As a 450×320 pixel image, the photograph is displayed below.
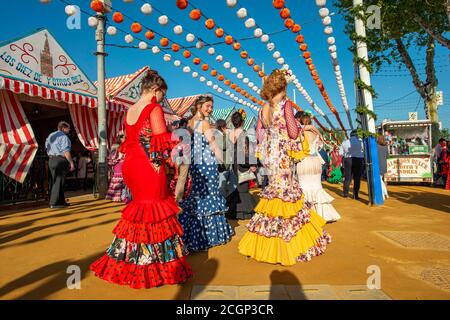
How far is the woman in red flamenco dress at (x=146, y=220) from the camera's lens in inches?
106

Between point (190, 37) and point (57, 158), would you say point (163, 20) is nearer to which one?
point (190, 37)

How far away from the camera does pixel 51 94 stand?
813 cm

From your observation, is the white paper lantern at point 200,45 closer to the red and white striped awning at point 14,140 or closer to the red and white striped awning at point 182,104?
the red and white striped awning at point 14,140

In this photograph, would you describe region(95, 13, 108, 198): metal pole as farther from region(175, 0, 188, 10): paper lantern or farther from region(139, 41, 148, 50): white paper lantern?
region(175, 0, 188, 10): paper lantern

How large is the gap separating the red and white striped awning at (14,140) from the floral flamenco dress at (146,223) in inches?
243

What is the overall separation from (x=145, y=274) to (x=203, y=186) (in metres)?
1.61

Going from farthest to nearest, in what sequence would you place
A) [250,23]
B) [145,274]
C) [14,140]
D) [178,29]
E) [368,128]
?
[178,29], [250,23], [14,140], [368,128], [145,274]

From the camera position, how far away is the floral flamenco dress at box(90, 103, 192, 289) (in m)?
2.70

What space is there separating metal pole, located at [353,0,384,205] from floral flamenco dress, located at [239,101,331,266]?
4121mm

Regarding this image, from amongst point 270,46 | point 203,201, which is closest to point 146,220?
point 203,201

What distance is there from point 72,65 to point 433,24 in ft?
53.0

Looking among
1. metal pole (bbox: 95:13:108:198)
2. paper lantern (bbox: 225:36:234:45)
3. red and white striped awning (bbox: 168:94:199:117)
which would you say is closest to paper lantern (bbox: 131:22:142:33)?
metal pole (bbox: 95:13:108:198)

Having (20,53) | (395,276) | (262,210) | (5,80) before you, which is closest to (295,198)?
(262,210)

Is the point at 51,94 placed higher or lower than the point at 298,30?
lower
